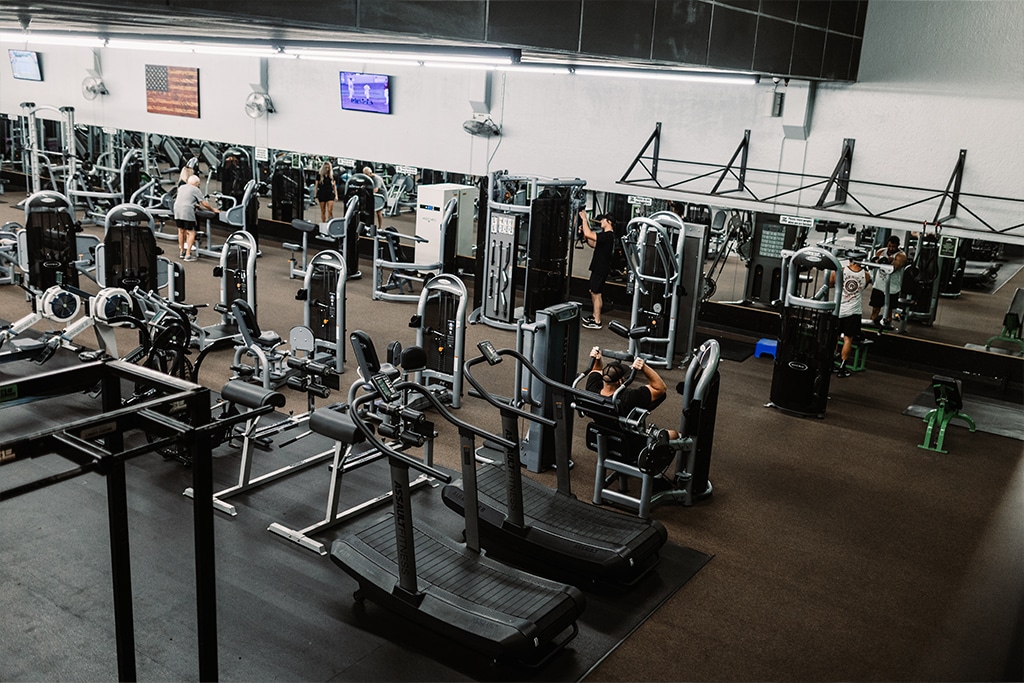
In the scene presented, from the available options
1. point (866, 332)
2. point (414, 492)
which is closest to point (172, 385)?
point (414, 492)

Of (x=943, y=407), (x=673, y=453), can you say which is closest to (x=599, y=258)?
(x=943, y=407)

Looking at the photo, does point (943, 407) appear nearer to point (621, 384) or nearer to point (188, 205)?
point (621, 384)

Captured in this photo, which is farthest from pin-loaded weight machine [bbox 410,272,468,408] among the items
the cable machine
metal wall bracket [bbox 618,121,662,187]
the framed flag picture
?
the framed flag picture

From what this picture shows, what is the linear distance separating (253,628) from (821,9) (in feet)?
28.1

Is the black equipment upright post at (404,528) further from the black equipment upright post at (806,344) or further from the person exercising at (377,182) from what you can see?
the person exercising at (377,182)

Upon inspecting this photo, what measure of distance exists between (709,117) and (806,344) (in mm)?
4021

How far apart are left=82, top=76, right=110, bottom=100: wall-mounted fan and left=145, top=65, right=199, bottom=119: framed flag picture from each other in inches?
Answer: 52.3

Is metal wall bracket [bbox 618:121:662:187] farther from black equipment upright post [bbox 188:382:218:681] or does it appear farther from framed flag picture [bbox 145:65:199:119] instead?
black equipment upright post [bbox 188:382:218:681]

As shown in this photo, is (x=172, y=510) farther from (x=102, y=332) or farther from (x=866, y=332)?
(x=866, y=332)

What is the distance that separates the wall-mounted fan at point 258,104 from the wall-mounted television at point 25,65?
6.13m

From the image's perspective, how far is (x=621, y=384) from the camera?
6.73 meters

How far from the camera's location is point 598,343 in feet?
36.3

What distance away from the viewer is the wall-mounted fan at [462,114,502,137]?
12969mm

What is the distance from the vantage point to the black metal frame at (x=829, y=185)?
10.2 meters
